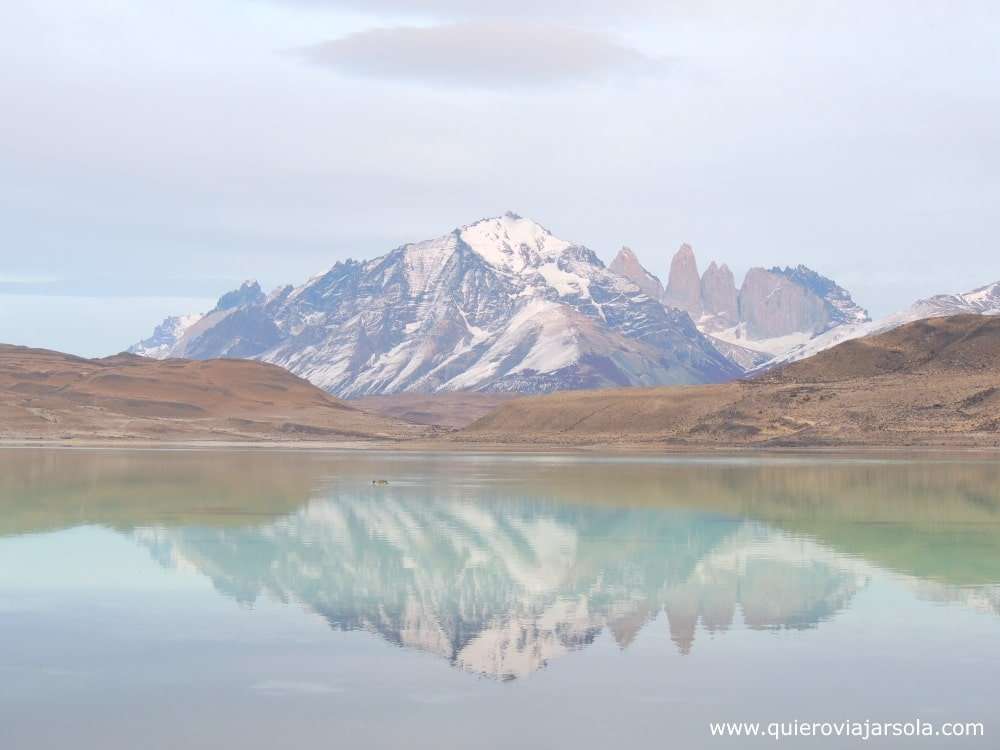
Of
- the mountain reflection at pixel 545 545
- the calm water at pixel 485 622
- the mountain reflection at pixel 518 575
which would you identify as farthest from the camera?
the mountain reflection at pixel 545 545

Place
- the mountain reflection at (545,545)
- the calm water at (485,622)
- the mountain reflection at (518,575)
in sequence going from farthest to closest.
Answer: the mountain reflection at (545,545) → the mountain reflection at (518,575) → the calm water at (485,622)

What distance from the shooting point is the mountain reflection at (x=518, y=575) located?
113 ft

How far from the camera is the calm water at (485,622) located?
24.9 metres

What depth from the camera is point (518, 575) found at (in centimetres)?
4525

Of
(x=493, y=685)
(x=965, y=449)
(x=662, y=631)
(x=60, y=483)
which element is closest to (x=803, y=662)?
(x=662, y=631)

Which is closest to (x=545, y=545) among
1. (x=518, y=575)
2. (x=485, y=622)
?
(x=518, y=575)

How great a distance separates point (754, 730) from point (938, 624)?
505 inches

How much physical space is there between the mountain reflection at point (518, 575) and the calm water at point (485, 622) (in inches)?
7.0

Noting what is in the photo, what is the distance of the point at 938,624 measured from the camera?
34.8 meters

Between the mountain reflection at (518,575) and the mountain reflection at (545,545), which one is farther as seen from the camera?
the mountain reflection at (545,545)

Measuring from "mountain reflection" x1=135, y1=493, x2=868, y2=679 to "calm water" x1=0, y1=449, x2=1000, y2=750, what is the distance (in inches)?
7.0

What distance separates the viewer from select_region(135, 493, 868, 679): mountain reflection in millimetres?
34375

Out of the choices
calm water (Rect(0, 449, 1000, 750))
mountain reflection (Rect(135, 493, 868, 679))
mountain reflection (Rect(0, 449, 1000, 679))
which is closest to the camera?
calm water (Rect(0, 449, 1000, 750))

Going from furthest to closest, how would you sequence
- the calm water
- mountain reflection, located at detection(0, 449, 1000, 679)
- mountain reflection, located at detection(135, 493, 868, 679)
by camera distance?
mountain reflection, located at detection(0, 449, 1000, 679) → mountain reflection, located at detection(135, 493, 868, 679) → the calm water
